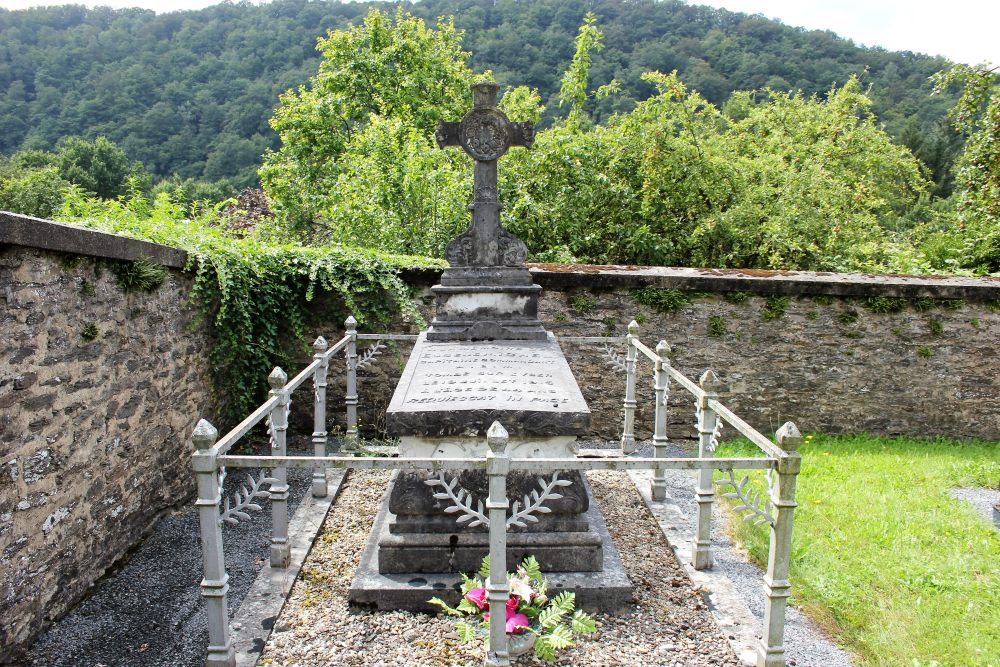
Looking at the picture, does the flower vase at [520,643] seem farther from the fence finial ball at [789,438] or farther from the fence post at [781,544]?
Answer: the fence finial ball at [789,438]

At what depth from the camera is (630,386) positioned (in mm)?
6285

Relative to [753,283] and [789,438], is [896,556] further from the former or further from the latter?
[753,283]

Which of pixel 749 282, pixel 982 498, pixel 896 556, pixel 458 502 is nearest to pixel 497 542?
pixel 458 502

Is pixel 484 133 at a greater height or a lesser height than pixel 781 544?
greater

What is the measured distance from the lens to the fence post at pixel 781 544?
2.88 meters

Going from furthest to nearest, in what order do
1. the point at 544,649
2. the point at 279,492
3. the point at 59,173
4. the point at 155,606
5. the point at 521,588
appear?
1. the point at 59,173
2. the point at 279,492
3. the point at 155,606
4. the point at 521,588
5. the point at 544,649

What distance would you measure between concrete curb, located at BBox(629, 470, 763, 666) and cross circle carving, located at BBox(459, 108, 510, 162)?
3.33 meters

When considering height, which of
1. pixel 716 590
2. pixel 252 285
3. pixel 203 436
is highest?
pixel 252 285

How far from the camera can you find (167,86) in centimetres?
2609

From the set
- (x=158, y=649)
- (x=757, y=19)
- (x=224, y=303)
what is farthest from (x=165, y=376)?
(x=757, y=19)

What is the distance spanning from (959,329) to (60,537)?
870 cm

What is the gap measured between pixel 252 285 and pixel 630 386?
12.7 feet

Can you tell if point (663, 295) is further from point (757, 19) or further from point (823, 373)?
point (757, 19)

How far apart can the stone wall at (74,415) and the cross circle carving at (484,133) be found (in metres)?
2.71
